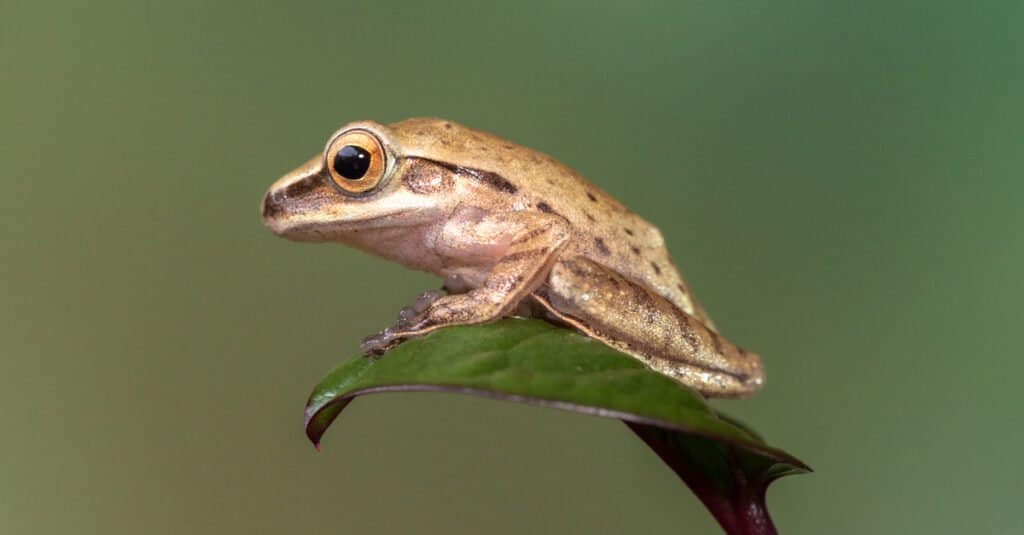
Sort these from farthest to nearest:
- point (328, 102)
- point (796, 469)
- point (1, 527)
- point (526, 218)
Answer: point (328, 102) → point (1, 527) → point (526, 218) → point (796, 469)

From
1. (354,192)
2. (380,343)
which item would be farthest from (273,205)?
(380,343)

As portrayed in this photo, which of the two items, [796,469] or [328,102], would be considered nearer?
[796,469]

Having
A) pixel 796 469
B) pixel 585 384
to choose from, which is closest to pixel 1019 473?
pixel 796 469

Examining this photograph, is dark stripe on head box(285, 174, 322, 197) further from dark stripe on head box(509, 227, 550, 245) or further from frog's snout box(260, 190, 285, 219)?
dark stripe on head box(509, 227, 550, 245)

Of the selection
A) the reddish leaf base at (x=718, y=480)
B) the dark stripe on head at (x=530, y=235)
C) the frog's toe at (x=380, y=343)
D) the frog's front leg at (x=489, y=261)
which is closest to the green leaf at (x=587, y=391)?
the reddish leaf base at (x=718, y=480)

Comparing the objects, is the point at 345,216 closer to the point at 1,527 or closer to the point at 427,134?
the point at 427,134

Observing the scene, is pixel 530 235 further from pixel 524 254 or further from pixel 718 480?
pixel 718 480
